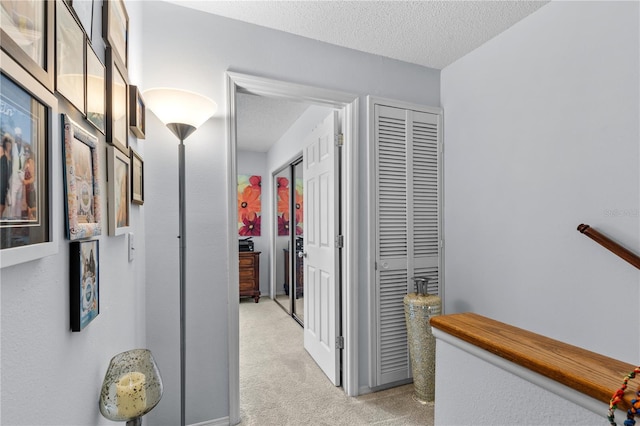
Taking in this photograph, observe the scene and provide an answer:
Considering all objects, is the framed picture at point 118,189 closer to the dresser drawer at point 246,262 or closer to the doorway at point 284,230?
the doorway at point 284,230

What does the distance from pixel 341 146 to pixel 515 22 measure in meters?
1.35

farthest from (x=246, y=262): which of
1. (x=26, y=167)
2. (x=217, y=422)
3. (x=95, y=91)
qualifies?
(x=26, y=167)

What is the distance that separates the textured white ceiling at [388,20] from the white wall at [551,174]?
0.16m

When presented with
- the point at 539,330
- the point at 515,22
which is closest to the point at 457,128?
the point at 515,22

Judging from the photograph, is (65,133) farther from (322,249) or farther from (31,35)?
(322,249)

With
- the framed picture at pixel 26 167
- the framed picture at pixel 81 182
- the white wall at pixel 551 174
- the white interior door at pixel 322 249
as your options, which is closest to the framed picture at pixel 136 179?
the framed picture at pixel 81 182

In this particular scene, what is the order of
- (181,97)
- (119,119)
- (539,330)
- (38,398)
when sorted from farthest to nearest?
(539,330)
(181,97)
(119,119)
(38,398)

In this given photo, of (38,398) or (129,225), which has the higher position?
(129,225)

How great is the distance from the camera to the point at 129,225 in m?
1.33

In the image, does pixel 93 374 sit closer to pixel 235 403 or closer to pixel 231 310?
pixel 231 310

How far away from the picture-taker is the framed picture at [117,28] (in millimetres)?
1067

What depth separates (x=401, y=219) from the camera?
95.0 inches

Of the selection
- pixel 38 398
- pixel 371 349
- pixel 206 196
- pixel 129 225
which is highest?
pixel 206 196

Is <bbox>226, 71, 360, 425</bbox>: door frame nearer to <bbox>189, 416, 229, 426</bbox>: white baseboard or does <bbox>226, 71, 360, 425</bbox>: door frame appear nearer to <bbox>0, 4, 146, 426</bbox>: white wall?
<bbox>189, 416, 229, 426</bbox>: white baseboard
